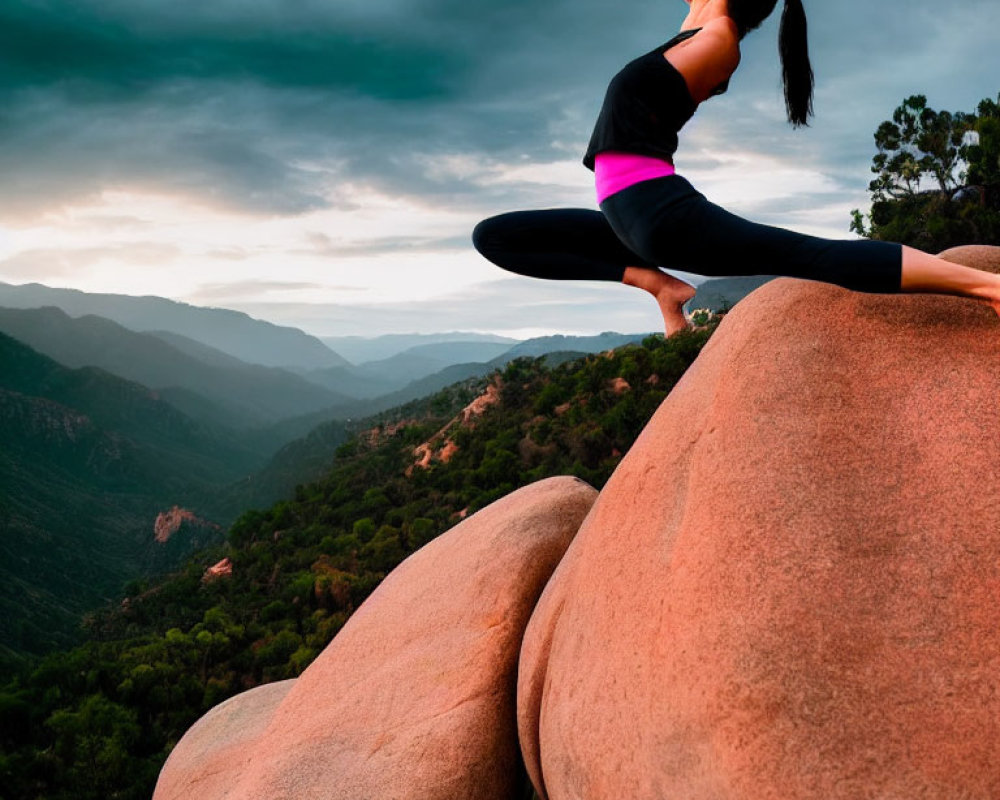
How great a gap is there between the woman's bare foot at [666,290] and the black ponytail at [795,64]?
33.5 inches

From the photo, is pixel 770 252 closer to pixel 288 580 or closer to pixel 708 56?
pixel 708 56

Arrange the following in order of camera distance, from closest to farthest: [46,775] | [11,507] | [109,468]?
[46,775] < [11,507] < [109,468]

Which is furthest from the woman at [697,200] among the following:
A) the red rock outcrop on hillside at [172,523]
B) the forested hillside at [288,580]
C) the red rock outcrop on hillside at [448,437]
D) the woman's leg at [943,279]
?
the red rock outcrop on hillside at [172,523]

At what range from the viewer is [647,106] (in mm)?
2430

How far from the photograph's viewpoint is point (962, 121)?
35750 mm

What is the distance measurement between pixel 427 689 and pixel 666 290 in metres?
2.71

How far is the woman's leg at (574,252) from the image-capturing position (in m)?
3.07

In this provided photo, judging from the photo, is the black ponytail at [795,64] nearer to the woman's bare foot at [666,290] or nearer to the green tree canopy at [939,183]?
the woman's bare foot at [666,290]

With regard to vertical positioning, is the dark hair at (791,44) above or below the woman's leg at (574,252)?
above

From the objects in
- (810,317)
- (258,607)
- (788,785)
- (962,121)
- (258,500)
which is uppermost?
(962,121)

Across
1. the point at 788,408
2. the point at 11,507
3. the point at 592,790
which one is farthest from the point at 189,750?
the point at 11,507

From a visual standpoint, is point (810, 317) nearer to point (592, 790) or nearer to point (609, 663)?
point (609, 663)

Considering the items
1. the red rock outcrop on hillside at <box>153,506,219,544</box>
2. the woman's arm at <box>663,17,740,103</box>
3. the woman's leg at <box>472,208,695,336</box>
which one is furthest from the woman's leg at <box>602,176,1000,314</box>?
the red rock outcrop on hillside at <box>153,506,219,544</box>

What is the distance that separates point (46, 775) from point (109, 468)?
380ft
